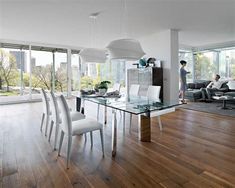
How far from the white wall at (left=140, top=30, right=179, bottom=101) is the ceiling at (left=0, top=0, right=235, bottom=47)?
33cm

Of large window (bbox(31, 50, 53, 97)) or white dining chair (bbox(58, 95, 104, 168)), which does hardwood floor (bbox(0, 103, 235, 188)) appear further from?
large window (bbox(31, 50, 53, 97))

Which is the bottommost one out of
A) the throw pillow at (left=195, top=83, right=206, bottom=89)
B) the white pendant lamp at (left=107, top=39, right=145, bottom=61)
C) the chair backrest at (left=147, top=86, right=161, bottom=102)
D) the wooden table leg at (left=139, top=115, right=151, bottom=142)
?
the wooden table leg at (left=139, top=115, right=151, bottom=142)

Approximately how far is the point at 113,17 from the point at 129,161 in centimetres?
344

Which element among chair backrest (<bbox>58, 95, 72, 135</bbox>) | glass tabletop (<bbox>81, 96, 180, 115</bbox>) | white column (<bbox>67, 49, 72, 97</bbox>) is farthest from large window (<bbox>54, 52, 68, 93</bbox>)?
chair backrest (<bbox>58, 95, 72, 135</bbox>)

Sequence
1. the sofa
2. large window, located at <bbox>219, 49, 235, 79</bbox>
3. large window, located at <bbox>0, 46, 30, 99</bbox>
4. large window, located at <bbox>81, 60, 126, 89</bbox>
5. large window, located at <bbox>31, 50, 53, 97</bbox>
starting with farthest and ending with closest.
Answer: large window, located at <bbox>81, 60, 126, 89</bbox> < large window, located at <bbox>219, 49, 235, 79</bbox> < large window, located at <bbox>31, 50, 53, 97</bbox> < large window, located at <bbox>0, 46, 30, 99</bbox> < the sofa

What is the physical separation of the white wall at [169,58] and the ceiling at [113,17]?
0.33m

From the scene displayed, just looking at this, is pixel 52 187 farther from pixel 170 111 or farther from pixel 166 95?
pixel 166 95

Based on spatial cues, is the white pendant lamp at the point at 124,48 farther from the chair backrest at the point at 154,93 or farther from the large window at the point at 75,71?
the large window at the point at 75,71

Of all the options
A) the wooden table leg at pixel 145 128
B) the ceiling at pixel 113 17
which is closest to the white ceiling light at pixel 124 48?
the wooden table leg at pixel 145 128

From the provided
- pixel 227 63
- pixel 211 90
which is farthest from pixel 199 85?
pixel 227 63

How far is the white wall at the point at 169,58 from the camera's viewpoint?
5801 mm

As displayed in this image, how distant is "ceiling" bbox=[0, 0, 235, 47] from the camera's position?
3684 millimetres

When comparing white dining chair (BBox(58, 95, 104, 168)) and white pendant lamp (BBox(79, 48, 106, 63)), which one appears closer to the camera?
white dining chair (BBox(58, 95, 104, 168))

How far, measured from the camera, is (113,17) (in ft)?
14.7
